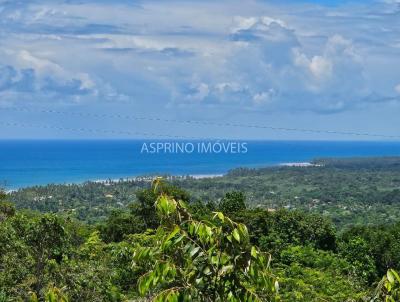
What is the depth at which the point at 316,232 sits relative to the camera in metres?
26.7

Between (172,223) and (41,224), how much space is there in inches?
311

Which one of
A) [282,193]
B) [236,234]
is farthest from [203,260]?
[282,193]

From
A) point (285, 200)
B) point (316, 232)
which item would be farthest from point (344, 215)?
point (316, 232)

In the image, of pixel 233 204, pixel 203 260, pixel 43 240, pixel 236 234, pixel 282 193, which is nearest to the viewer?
pixel 236 234

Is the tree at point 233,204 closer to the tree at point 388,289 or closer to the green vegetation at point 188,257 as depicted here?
the green vegetation at point 188,257

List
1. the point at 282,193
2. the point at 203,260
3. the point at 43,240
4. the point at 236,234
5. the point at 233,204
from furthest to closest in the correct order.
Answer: the point at 282,193, the point at 233,204, the point at 43,240, the point at 203,260, the point at 236,234

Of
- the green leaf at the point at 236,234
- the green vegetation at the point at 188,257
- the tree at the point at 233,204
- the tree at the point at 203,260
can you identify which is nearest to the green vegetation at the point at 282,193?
the tree at the point at 233,204

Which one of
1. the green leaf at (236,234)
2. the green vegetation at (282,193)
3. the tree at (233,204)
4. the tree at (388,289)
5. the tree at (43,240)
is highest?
the green leaf at (236,234)

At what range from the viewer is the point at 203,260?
344cm

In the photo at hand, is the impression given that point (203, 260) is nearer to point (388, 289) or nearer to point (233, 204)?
point (388, 289)

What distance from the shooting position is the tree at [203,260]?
3316 millimetres

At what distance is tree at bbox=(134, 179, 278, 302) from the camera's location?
3316mm

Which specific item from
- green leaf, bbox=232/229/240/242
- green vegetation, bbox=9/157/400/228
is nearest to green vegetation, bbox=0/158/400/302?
green leaf, bbox=232/229/240/242

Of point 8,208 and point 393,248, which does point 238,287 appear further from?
point 393,248
